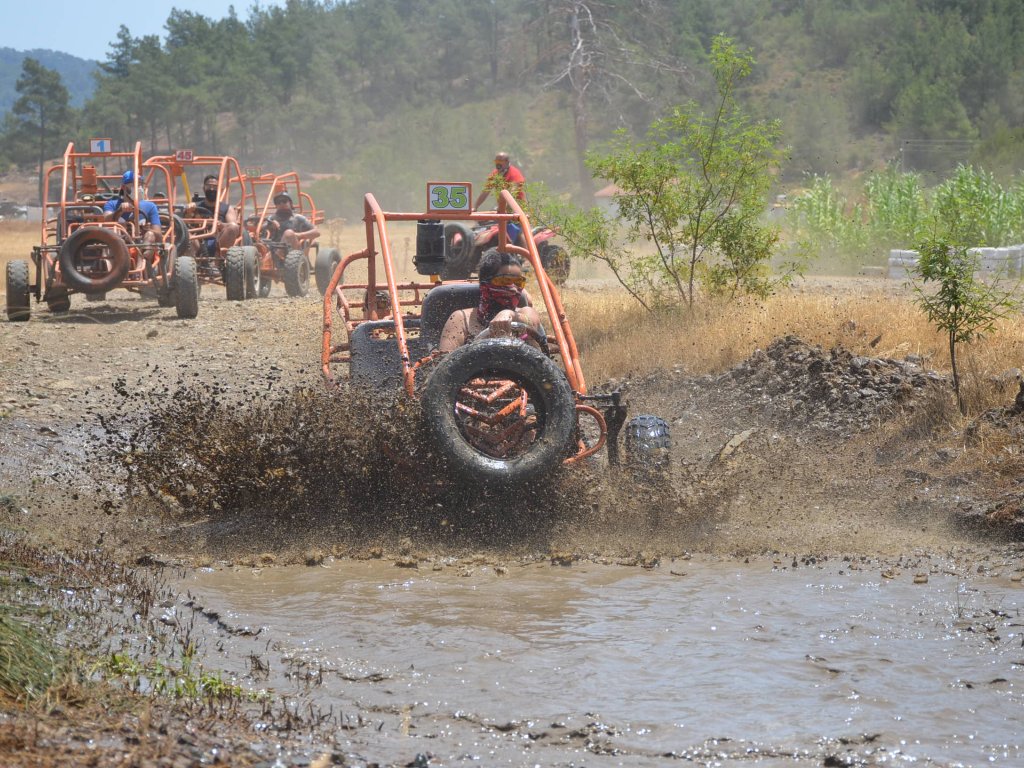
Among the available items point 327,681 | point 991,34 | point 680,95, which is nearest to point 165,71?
point 680,95

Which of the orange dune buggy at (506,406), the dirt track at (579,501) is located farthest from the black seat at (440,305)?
the dirt track at (579,501)

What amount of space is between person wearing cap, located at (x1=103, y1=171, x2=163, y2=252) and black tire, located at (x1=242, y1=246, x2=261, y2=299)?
160cm

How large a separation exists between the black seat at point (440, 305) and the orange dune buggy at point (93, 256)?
671 cm

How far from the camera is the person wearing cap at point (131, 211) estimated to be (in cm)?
1405

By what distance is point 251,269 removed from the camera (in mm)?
15883

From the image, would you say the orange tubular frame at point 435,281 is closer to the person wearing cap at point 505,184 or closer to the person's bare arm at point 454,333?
the person's bare arm at point 454,333

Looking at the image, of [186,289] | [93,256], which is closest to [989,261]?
[186,289]

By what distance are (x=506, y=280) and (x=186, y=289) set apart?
754 cm

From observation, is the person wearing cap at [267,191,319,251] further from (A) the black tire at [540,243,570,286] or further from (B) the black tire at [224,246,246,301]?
(A) the black tire at [540,243,570,286]

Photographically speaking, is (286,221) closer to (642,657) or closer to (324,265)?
(324,265)

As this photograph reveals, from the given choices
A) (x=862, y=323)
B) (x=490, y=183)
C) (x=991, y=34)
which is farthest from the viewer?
(x=991, y=34)

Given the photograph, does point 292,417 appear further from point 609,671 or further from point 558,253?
point 558,253

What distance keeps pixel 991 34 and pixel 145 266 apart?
36282 millimetres

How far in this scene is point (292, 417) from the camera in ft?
21.0
